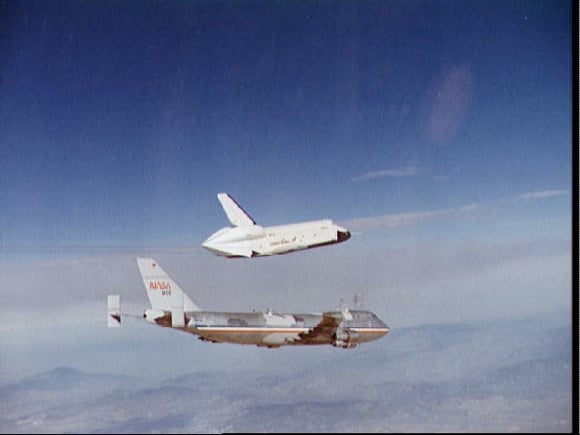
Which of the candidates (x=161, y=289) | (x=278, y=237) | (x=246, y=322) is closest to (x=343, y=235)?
(x=278, y=237)

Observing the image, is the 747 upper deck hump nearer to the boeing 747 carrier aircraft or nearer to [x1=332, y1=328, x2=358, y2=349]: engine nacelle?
the boeing 747 carrier aircraft

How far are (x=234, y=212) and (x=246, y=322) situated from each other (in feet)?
3.26

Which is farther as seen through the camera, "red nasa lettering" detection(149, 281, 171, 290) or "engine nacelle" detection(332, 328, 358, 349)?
"engine nacelle" detection(332, 328, 358, 349)

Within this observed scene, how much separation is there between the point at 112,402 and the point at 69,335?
0.69 meters

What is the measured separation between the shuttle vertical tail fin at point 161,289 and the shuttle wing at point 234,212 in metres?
0.76

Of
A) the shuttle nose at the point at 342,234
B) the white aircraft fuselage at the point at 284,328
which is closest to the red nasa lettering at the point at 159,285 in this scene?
the white aircraft fuselage at the point at 284,328

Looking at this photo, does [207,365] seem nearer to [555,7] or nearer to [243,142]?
[243,142]

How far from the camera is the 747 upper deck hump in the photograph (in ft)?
26.7

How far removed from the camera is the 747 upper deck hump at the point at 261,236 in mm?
8141

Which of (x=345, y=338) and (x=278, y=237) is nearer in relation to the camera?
(x=278, y=237)

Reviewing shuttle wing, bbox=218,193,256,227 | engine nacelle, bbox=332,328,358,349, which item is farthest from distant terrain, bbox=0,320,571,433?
shuttle wing, bbox=218,193,256,227

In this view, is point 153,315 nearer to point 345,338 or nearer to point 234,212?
point 234,212

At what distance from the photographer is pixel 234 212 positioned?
26.8 ft

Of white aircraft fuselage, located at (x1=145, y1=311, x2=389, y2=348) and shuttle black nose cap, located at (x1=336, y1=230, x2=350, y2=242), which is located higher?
shuttle black nose cap, located at (x1=336, y1=230, x2=350, y2=242)
